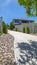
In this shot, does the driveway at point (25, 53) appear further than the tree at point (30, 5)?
No

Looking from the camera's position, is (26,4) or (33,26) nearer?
(26,4)

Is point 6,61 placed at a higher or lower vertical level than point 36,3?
lower

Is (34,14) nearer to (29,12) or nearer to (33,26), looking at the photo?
A: (29,12)

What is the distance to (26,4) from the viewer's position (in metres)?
15.8

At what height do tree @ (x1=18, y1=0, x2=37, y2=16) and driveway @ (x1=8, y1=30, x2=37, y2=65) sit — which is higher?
tree @ (x1=18, y1=0, x2=37, y2=16)

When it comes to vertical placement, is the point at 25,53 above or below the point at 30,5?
below

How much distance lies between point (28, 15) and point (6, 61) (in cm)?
1137

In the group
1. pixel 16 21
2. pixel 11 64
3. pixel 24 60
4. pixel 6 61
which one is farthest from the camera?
pixel 16 21

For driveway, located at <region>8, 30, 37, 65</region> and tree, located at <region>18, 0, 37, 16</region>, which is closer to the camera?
driveway, located at <region>8, 30, 37, 65</region>

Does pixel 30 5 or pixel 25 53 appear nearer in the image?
pixel 25 53

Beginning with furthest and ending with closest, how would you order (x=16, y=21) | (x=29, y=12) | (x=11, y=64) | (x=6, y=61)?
1. (x=16, y=21)
2. (x=29, y=12)
3. (x=6, y=61)
4. (x=11, y=64)

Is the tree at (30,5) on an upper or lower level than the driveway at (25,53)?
upper

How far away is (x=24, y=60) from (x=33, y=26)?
97.4 ft

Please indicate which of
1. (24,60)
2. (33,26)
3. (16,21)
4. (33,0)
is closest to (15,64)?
(24,60)
